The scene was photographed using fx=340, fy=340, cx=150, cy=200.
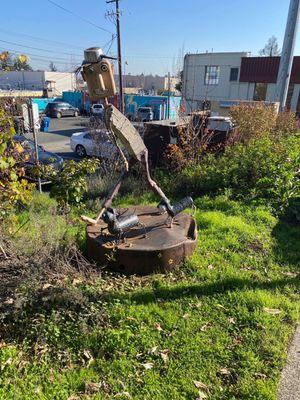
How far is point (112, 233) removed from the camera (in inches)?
177

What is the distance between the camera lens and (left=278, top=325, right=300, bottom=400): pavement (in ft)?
9.62

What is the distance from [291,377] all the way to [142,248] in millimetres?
2153

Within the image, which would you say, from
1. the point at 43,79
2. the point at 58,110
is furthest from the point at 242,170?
the point at 43,79

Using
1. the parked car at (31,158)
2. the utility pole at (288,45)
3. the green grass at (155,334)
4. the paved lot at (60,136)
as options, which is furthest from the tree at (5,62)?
the paved lot at (60,136)

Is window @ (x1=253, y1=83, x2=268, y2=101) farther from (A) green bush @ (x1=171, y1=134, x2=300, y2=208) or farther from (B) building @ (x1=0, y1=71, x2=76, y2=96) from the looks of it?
(B) building @ (x1=0, y1=71, x2=76, y2=96)

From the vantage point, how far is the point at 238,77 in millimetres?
31672

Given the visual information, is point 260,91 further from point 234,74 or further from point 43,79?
point 43,79

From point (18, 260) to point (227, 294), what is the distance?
255 cm

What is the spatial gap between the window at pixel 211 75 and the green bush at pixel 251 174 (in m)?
27.0

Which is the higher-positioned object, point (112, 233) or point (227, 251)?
point (112, 233)

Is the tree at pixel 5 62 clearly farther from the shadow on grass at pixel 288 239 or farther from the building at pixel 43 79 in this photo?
the building at pixel 43 79

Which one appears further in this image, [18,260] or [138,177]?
[138,177]

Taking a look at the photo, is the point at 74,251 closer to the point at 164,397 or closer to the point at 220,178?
the point at 164,397

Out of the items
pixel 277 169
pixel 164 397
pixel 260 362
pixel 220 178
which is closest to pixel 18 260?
pixel 164 397
